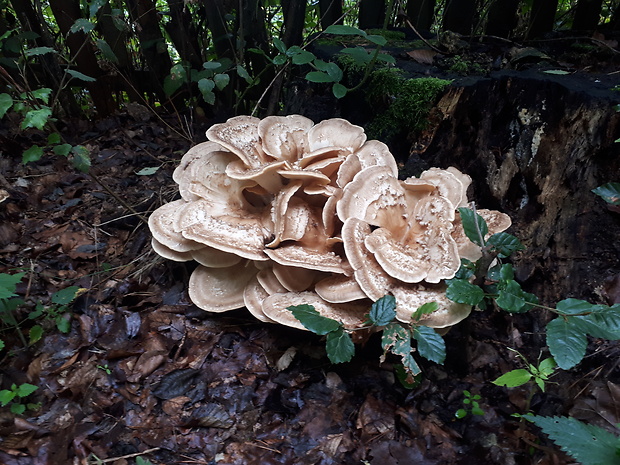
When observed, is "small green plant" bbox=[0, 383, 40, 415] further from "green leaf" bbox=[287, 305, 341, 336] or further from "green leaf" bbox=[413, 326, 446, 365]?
"green leaf" bbox=[413, 326, 446, 365]

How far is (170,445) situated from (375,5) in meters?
6.68

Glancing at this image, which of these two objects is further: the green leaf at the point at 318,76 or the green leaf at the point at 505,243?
the green leaf at the point at 318,76

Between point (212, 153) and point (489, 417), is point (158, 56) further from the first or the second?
point (489, 417)

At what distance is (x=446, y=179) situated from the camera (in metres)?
3.13

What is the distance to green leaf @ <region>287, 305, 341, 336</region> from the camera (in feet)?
7.86

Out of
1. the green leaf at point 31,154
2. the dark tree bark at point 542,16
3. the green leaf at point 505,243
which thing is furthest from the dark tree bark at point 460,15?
the green leaf at point 31,154

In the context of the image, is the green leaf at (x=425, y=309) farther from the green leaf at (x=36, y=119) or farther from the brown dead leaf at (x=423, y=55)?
the brown dead leaf at (x=423, y=55)

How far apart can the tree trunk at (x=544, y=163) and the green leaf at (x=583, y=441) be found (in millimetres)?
1412

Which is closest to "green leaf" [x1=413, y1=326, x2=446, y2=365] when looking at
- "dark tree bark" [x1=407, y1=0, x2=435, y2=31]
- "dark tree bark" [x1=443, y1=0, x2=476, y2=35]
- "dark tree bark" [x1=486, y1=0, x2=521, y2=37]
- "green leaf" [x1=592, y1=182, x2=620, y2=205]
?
"green leaf" [x1=592, y1=182, x2=620, y2=205]

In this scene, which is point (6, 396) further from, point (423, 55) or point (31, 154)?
point (423, 55)

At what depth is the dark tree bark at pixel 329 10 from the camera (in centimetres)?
639

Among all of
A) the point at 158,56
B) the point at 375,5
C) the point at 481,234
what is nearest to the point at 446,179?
the point at 481,234

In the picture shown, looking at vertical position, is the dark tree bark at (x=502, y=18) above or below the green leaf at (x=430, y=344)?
above

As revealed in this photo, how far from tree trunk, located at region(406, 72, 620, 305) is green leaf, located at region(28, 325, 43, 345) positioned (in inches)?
144
